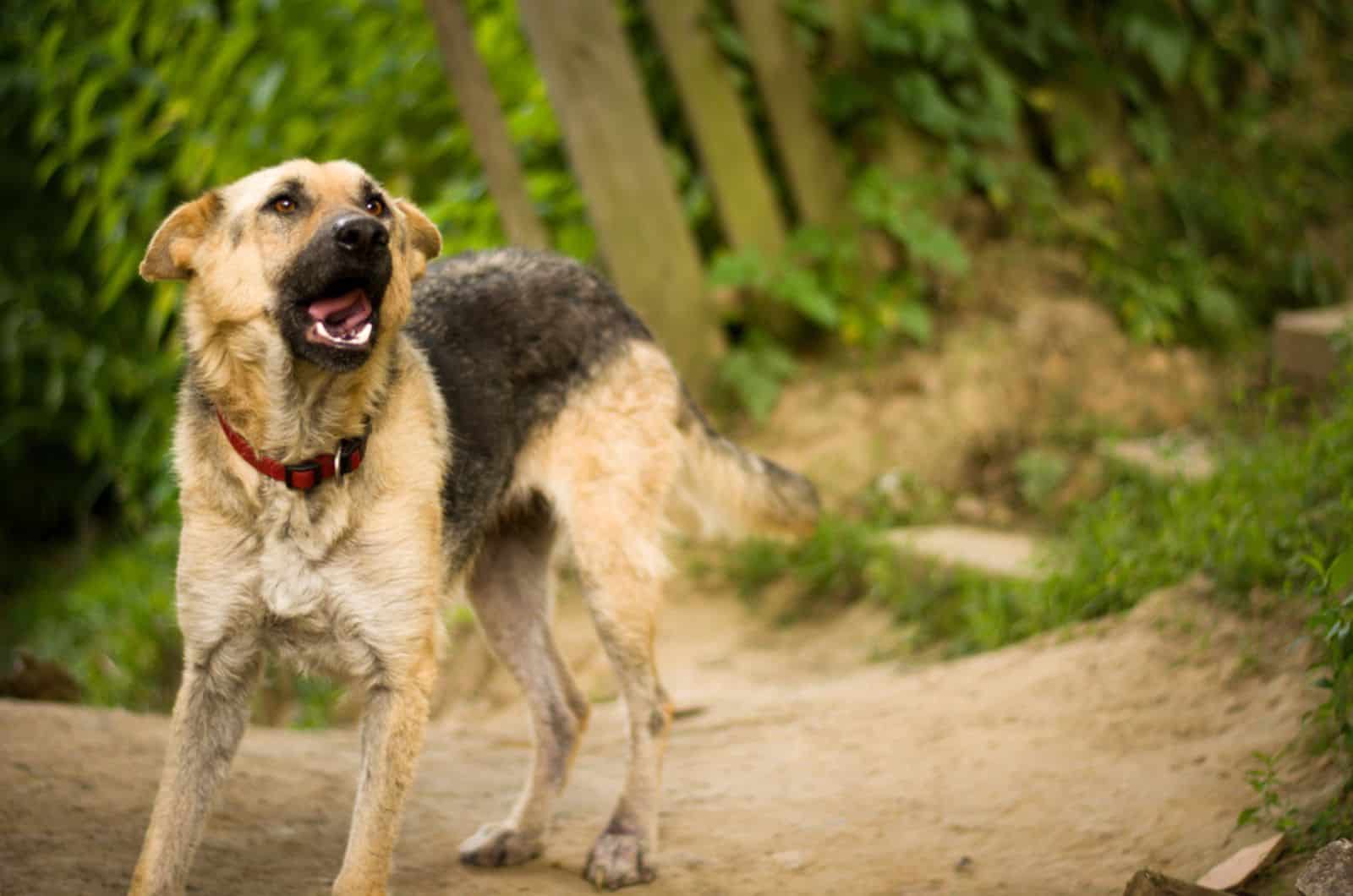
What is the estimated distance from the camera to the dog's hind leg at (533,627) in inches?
181

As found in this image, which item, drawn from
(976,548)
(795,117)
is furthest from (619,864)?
(795,117)

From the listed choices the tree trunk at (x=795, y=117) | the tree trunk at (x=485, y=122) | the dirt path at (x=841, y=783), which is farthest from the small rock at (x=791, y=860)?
the tree trunk at (x=795, y=117)

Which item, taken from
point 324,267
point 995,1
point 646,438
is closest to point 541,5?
point 995,1

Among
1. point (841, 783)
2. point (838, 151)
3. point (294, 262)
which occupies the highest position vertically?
point (838, 151)

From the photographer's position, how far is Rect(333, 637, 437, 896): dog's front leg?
3.43m

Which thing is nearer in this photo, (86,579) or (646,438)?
(646,438)

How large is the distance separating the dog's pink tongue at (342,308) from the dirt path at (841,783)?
5.14 feet

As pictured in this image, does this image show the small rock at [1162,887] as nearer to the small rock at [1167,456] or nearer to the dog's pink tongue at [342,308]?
the dog's pink tongue at [342,308]

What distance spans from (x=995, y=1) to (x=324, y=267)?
5743 millimetres

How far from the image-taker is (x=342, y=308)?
138 inches

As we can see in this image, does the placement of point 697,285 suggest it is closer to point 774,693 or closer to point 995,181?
point 995,181

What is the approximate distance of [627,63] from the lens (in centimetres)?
734

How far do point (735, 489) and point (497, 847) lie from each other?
1493mm

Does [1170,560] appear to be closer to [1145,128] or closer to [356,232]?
[356,232]
